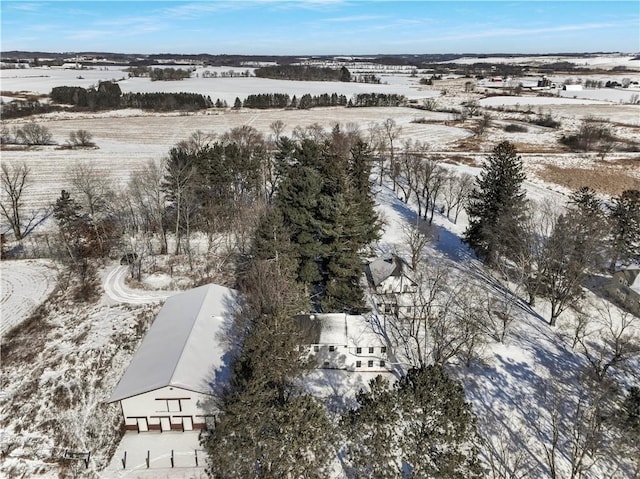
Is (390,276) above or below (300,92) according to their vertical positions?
below

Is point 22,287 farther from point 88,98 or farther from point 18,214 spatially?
point 88,98

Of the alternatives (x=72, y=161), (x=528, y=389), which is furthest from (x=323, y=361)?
(x=72, y=161)

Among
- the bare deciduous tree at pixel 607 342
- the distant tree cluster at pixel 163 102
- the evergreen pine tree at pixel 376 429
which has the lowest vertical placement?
the bare deciduous tree at pixel 607 342

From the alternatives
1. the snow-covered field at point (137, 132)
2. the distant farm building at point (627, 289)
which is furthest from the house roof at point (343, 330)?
the snow-covered field at point (137, 132)

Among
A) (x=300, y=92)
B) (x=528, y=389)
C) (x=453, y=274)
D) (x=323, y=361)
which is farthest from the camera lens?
(x=300, y=92)

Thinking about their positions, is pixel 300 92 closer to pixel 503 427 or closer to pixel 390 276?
pixel 390 276

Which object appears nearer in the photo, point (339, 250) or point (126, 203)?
point (339, 250)

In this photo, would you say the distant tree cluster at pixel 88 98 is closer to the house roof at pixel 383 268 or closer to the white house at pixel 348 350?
the house roof at pixel 383 268
